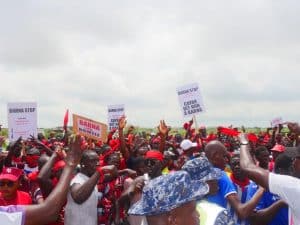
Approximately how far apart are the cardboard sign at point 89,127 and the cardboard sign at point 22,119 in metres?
3.00

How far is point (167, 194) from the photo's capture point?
219 cm

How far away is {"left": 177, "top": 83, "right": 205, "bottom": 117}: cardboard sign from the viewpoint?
475 inches

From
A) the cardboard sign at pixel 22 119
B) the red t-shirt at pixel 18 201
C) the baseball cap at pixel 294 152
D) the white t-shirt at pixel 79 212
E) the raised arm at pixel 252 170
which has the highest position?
the cardboard sign at pixel 22 119

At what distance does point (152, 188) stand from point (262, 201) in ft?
8.48

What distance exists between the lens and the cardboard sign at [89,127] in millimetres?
6812

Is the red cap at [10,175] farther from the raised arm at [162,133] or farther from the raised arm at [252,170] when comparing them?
the raised arm at [162,133]

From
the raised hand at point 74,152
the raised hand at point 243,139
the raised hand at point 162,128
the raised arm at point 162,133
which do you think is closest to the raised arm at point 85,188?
the raised hand at point 243,139

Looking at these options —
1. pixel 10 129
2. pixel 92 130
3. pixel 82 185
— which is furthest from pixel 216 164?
pixel 10 129

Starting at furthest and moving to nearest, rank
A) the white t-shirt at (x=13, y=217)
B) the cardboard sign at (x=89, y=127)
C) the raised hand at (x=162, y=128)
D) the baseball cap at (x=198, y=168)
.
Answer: the raised hand at (x=162, y=128) < the cardboard sign at (x=89, y=127) < the baseball cap at (x=198, y=168) < the white t-shirt at (x=13, y=217)

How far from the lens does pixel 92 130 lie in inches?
280

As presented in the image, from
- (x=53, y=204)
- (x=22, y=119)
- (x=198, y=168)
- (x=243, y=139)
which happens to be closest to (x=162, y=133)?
(x=22, y=119)

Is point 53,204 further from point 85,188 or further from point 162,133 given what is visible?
point 162,133

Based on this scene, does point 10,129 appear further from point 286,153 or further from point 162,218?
point 162,218

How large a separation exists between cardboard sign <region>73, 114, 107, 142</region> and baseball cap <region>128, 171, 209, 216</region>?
4.41 m
